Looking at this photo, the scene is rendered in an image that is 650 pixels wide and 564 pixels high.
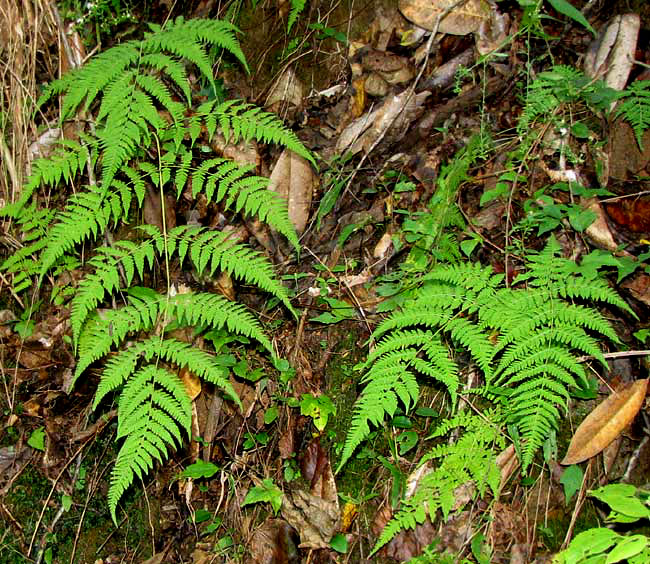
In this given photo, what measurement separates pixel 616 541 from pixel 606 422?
58 centimetres

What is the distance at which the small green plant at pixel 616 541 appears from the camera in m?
1.80

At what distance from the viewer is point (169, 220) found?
3586 millimetres

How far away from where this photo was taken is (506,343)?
2408 mm

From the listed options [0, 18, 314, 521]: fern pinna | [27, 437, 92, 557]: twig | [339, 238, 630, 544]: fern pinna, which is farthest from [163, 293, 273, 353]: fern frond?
[27, 437, 92, 557]: twig

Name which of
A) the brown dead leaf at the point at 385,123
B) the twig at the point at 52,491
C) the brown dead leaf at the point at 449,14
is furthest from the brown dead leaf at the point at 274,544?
the brown dead leaf at the point at 449,14

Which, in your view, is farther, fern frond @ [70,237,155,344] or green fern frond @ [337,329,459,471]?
fern frond @ [70,237,155,344]

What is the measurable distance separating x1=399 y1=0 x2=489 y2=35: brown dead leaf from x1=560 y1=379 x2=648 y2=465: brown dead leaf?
2159mm

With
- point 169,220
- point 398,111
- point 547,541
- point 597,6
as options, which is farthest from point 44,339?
point 597,6

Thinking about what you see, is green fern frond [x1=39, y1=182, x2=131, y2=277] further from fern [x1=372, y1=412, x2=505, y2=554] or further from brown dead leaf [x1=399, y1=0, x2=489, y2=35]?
brown dead leaf [x1=399, y1=0, x2=489, y2=35]

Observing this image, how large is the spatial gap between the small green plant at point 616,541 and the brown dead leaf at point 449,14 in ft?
8.43

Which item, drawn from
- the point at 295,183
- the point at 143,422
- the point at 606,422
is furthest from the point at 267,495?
the point at 295,183

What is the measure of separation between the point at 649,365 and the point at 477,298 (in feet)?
2.41

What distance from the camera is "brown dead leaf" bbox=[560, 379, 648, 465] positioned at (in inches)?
95.7

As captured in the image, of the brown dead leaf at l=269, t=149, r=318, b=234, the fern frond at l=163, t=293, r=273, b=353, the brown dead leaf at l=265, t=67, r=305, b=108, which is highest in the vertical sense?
the brown dead leaf at l=265, t=67, r=305, b=108
